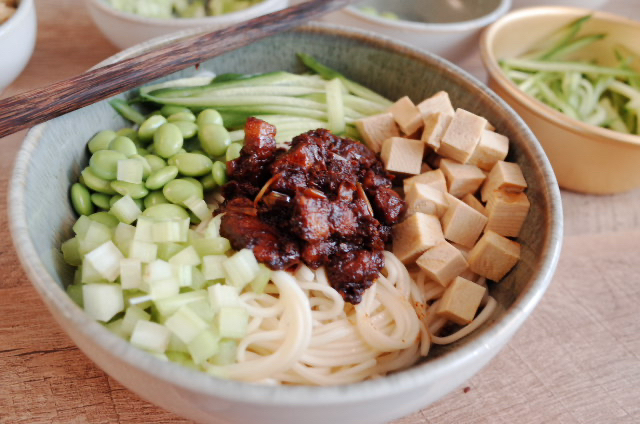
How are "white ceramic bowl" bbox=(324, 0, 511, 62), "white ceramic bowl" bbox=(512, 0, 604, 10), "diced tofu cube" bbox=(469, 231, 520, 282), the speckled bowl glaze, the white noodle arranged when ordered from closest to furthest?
the speckled bowl glaze, the white noodle, "diced tofu cube" bbox=(469, 231, 520, 282), "white ceramic bowl" bbox=(324, 0, 511, 62), "white ceramic bowl" bbox=(512, 0, 604, 10)

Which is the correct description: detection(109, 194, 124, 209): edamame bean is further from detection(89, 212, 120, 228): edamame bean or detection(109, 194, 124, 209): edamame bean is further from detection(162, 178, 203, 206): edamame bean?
detection(162, 178, 203, 206): edamame bean

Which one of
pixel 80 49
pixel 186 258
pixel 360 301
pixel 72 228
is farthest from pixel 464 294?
pixel 80 49

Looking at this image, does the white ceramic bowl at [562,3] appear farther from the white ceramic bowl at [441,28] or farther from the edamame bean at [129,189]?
the edamame bean at [129,189]

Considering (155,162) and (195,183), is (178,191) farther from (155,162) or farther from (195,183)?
(155,162)

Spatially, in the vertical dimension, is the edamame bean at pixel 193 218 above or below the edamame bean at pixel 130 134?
below

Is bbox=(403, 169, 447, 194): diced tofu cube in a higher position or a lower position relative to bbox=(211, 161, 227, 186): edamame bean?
lower

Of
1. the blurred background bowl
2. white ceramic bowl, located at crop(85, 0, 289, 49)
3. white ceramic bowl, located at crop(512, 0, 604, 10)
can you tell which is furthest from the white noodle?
white ceramic bowl, located at crop(512, 0, 604, 10)

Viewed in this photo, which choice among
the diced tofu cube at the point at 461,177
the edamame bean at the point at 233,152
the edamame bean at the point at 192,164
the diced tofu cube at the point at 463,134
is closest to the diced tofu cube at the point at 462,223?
the diced tofu cube at the point at 461,177
